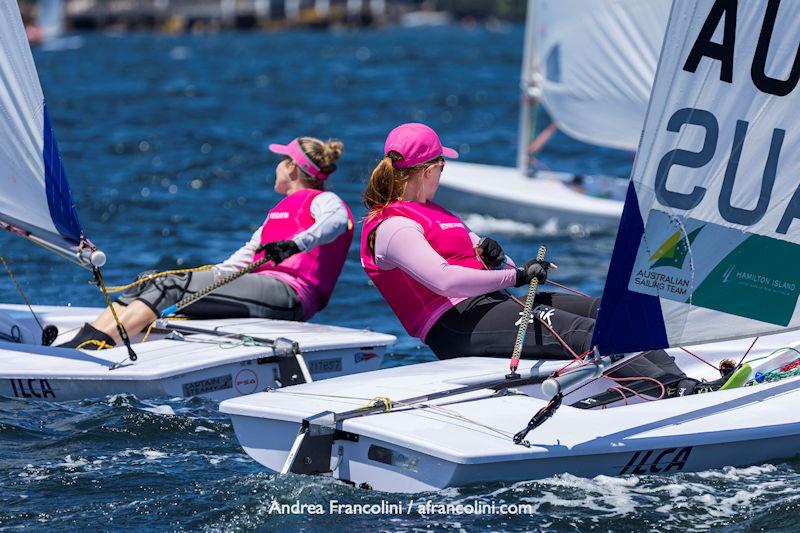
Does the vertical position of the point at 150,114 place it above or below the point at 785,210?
below

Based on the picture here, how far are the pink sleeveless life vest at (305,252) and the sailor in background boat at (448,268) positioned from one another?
1.24 m

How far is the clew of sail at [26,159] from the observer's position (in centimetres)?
535

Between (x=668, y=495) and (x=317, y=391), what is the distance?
4.06 feet

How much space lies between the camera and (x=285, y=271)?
626 cm

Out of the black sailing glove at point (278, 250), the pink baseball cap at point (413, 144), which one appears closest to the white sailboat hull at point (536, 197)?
the black sailing glove at point (278, 250)

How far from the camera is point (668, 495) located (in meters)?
4.19

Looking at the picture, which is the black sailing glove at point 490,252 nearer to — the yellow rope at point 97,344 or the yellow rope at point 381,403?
the yellow rope at point 381,403

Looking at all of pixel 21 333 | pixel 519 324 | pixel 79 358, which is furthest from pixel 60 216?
pixel 519 324

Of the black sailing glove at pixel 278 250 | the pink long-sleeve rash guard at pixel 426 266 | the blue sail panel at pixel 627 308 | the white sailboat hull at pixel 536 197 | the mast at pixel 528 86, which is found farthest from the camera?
the mast at pixel 528 86

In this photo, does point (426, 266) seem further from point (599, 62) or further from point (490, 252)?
point (599, 62)

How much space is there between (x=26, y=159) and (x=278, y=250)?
1.13 m

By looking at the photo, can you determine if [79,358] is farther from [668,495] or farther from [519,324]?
[668,495]

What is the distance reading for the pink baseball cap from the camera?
Answer: 478 centimetres

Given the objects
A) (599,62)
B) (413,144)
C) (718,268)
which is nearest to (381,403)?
(413,144)
